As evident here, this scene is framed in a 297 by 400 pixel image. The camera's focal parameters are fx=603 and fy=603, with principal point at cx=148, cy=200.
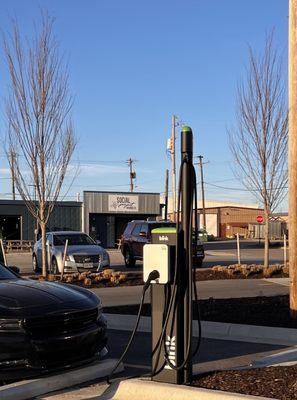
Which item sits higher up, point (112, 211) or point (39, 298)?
point (112, 211)

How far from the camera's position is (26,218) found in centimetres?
Answer: 4956

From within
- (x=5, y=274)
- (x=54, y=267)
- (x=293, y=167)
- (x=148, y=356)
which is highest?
(x=293, y=167)

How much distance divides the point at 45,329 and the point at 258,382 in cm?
214

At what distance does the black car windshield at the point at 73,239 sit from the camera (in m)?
20.4

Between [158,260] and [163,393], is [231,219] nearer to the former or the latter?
[158,260]

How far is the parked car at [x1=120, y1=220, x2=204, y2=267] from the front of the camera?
22.6 meters

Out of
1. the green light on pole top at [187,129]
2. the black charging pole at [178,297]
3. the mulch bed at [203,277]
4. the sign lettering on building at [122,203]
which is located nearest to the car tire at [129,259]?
the mulch bed at [203,277]

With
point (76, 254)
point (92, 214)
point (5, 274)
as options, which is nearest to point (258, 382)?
point (5, 274)

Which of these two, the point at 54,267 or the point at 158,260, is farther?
the point at 54,267

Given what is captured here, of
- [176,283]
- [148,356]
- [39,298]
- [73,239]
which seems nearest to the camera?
[176,283]

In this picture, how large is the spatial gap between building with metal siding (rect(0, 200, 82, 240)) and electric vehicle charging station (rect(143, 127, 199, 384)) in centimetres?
4312

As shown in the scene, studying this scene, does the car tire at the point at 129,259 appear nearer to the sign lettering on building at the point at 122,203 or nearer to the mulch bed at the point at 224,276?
the mulch bed at the point at 224,276

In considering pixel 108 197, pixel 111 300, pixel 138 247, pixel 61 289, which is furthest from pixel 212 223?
pixel 61 289

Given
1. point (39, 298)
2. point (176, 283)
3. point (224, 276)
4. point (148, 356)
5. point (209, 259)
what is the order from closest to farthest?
point (176, 283) → point (39, 298) → point (148, 356) → point (224, 276) → point (209, 259)
